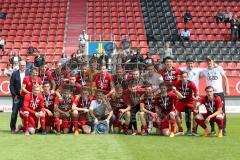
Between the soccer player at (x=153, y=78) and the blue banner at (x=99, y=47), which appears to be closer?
the soccer player at (x=153, y=78)

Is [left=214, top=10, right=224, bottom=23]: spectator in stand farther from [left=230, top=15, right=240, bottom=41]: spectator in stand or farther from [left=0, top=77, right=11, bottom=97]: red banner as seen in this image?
[left=0, top=77, right=11, bottom=97]: red banner

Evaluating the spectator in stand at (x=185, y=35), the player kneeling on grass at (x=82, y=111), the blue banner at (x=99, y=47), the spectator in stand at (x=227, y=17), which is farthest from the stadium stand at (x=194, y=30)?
the player kneeling on grass at (x=82, y=111)

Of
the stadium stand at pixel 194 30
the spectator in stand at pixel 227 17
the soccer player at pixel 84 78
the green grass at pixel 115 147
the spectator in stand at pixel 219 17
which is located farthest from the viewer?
the spectator in stand at pixel 219 17

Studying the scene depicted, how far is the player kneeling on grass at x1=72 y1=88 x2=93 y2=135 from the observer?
11919 millimetres

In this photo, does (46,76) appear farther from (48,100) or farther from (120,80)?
(120,80)

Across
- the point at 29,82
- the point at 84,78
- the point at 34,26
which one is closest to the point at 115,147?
the point at 84,78

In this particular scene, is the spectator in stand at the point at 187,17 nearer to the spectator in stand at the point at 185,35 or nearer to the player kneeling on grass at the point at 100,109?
the spectator in stand at the point at 185,35

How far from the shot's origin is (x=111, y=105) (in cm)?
1234

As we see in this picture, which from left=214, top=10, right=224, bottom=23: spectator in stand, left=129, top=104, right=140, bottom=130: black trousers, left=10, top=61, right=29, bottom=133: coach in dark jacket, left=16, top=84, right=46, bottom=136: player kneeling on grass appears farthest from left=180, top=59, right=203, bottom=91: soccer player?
left=214, top=10, right=224, bottom=23: spectator in stand

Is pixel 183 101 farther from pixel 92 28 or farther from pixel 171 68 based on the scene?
pixel 92 28

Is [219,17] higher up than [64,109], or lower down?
higher up

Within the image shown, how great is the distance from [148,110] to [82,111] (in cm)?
157

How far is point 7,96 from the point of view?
21656mm

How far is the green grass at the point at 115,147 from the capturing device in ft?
27.1
